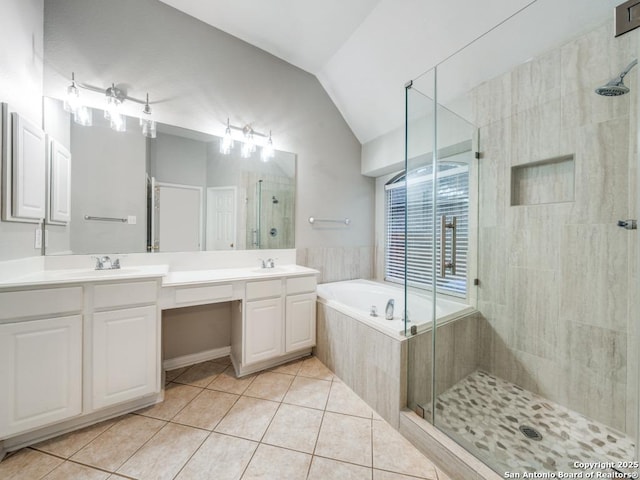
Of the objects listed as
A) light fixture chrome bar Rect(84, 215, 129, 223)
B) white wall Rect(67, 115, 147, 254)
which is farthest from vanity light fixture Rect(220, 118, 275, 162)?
light fixture chrome bar Rect(84, 215, 129, 223)

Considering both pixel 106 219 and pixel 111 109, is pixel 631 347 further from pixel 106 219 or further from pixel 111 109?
pixel 111 109

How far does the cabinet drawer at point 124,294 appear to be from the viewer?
4.46ft

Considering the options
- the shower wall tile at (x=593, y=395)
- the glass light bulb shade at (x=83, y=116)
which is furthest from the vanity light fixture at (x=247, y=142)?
the shower wall tile at (x=593, y=395)

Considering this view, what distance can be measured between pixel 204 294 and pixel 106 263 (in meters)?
0.73

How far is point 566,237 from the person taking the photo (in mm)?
1553

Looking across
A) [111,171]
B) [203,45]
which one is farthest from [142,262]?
[203,45]

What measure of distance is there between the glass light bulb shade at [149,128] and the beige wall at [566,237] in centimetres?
263

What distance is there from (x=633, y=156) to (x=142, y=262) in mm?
3229

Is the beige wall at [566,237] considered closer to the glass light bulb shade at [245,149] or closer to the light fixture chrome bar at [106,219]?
the glass light bulb shade at [245,149]

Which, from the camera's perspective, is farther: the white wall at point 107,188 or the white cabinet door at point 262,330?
the white cabinet door at point 262,330

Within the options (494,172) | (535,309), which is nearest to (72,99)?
(494,172)

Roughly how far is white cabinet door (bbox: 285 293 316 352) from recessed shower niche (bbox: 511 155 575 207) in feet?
5.97

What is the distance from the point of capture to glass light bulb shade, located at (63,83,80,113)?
1.62 m

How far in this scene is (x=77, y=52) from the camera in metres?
1.68
